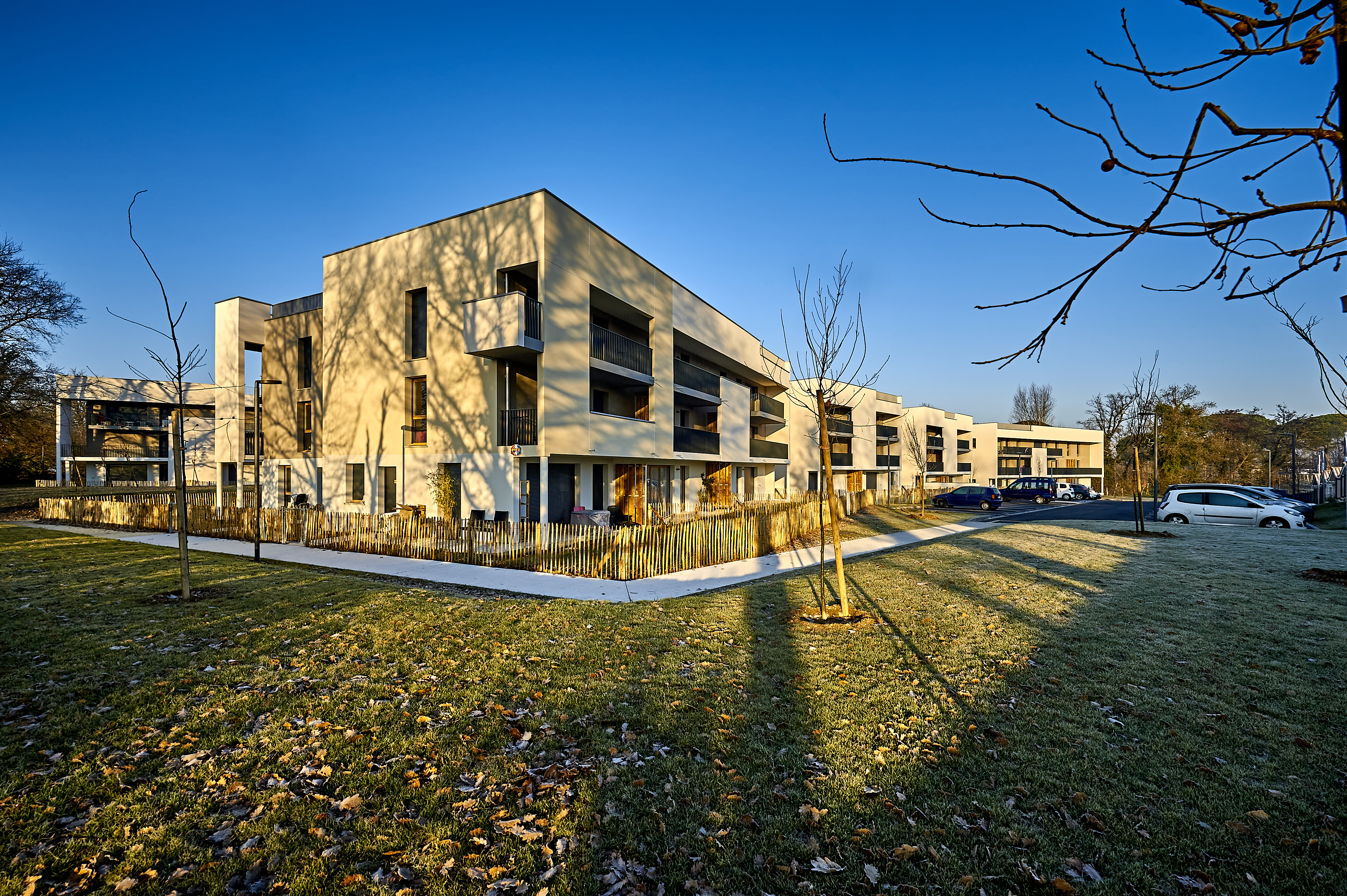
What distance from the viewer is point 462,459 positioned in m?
19.0

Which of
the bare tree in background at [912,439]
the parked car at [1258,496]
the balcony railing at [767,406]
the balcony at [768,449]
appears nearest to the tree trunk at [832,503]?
the parked car at [1258,496]

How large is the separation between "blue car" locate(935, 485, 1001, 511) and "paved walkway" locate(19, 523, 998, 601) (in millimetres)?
22701

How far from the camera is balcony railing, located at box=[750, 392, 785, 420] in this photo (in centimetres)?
3678

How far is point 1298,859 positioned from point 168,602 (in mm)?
12377

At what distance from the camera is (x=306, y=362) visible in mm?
25031

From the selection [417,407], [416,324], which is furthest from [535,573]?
[416,324]

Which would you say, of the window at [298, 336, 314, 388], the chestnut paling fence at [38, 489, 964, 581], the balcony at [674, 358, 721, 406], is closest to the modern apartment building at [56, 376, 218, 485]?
the window at [298, 336, 314, 388]

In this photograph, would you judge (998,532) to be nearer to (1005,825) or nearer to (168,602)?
(1005,825)

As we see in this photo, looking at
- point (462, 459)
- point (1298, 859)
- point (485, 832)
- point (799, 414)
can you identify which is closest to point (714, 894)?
point (485, 832)

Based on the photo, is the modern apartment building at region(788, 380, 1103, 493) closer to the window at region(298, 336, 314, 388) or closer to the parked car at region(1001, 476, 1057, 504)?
the parked car at region(1001, 476, 1057, 504)

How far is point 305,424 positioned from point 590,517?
15178 mm

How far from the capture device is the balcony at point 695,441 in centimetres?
2527

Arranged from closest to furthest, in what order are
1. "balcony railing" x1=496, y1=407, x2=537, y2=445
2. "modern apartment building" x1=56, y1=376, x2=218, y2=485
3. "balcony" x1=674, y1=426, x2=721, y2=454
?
"balcony railing" x1=496, y1=407, x2=537, y2=445 < "balcony" x1=674, y1=426, x2=721, y2=454 < "modern apartment building" x1=56, y1=376, x2=218, y2=485

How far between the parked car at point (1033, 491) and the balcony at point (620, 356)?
3493 cm
